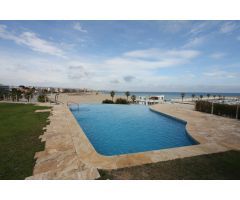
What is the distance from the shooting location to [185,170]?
3326 millimetres

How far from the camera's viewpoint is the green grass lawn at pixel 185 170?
3081mm

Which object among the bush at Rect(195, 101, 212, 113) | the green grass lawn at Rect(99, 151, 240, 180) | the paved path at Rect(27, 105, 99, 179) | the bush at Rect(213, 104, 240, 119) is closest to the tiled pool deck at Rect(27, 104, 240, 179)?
the paved path at Rect(27, 105, 99, 179)

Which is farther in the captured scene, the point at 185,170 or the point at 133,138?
the point at 133,138

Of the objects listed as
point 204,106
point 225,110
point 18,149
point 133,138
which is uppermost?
point 204,106

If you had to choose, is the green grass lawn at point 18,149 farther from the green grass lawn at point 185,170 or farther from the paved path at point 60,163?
the green grass lawn at point 185,170

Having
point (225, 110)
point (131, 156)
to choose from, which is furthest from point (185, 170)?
point (225, 110)

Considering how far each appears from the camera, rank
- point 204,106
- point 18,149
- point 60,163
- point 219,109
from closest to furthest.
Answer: point 60,163
point 18,149
point 219,109
point 204,106

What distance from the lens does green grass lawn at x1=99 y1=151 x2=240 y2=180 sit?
121 inches

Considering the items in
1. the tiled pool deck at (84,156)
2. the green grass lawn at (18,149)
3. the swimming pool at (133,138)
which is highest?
the tiled pool deck at (84,156)

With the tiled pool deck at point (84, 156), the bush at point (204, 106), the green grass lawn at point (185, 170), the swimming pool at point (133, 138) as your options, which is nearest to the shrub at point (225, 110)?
the bush at point (204, 106)

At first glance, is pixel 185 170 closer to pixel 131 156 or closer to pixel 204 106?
pixel 131 156

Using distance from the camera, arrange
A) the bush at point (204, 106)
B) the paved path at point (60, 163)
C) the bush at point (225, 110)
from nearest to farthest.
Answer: the paved path at point (60, 163) → the bush at point (225, 110) → the bush at point (204, 106)
